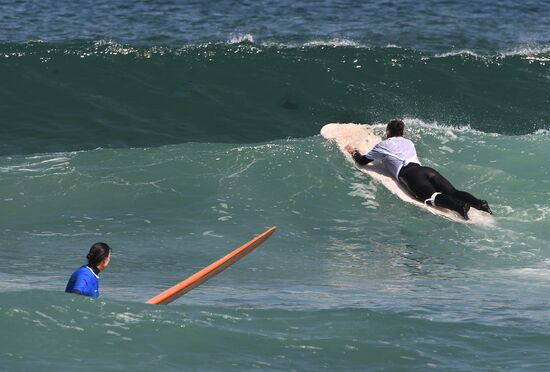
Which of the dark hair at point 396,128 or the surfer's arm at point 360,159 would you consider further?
the surfer's arm at point 360,159

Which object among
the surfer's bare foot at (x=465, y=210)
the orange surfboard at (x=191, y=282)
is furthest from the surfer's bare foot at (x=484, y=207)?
the orange surfboard at (x=191, y=282)

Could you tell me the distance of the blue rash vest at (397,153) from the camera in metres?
14.5

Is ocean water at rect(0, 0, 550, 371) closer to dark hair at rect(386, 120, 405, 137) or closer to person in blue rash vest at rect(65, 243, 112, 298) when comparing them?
person in blue rash vest at rect(65, 243, 112, 298)

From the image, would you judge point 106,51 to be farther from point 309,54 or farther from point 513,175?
point 513,175

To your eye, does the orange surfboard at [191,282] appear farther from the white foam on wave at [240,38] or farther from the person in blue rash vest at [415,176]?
the white foam on wave at [240,38]

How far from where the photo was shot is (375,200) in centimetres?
1448

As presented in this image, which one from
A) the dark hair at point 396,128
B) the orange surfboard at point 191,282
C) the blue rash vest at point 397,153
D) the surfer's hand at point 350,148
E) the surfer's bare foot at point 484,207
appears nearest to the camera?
the orange surfboard at point 191,282

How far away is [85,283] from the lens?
8.88 meters

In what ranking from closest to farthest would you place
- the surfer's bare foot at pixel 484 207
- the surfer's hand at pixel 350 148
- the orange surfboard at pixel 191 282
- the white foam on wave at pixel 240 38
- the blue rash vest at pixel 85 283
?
the blue rash vest at pixel 85 283 < the orange surfboard at pixel 191 282 < the surfer's bare foot at pixel 484 207 < the surfer's hand at pixel 350 148 < the white foam on wave at pixel 240 38

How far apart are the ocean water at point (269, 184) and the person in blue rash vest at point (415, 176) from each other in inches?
9.2

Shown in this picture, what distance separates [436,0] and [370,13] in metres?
2.29

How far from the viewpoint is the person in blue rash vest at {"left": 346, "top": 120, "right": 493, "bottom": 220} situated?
13.5 meters

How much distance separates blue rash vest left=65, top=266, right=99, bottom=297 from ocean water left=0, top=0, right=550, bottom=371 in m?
0.12

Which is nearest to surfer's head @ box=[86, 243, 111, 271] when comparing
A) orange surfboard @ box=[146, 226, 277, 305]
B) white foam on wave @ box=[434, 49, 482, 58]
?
orange surfboard @ box=[146, 226, 277, 305]
